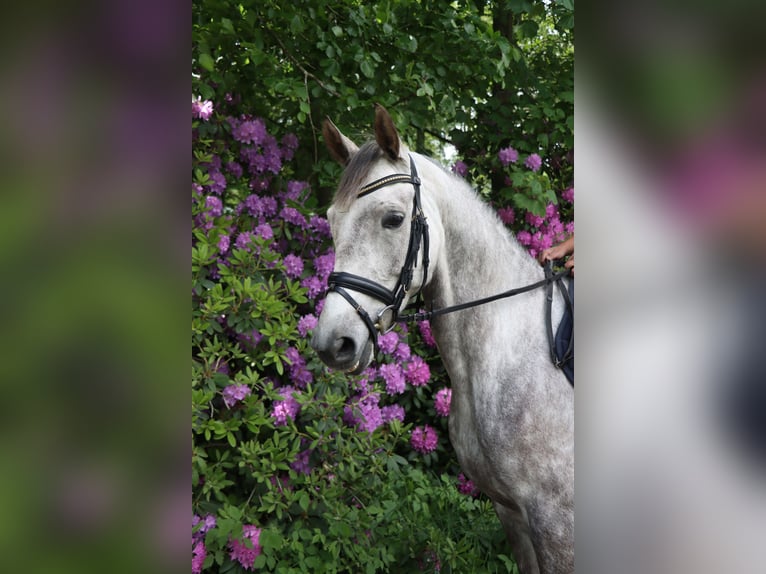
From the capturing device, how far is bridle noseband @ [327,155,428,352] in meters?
1.84

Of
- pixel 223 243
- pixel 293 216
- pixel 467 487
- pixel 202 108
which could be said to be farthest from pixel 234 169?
pixel 467 487

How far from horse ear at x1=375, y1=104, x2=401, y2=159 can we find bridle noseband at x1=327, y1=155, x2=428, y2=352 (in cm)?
10

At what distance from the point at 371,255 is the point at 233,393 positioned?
105cm

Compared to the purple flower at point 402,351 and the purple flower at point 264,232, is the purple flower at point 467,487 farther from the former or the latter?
the purple flower at point 264,232

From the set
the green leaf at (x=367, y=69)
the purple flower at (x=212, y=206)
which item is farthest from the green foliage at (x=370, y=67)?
the purple flower at (x=212, y=206)

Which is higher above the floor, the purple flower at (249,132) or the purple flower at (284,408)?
the purple flower at (249,132)

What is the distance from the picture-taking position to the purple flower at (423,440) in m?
3.37

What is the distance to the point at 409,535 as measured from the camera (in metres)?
2.84

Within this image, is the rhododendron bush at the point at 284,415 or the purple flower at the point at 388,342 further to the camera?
the purple flower at the point at 388,342

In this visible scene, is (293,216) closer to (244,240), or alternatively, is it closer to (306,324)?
(244,240)

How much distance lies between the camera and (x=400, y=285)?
1.91 metres
